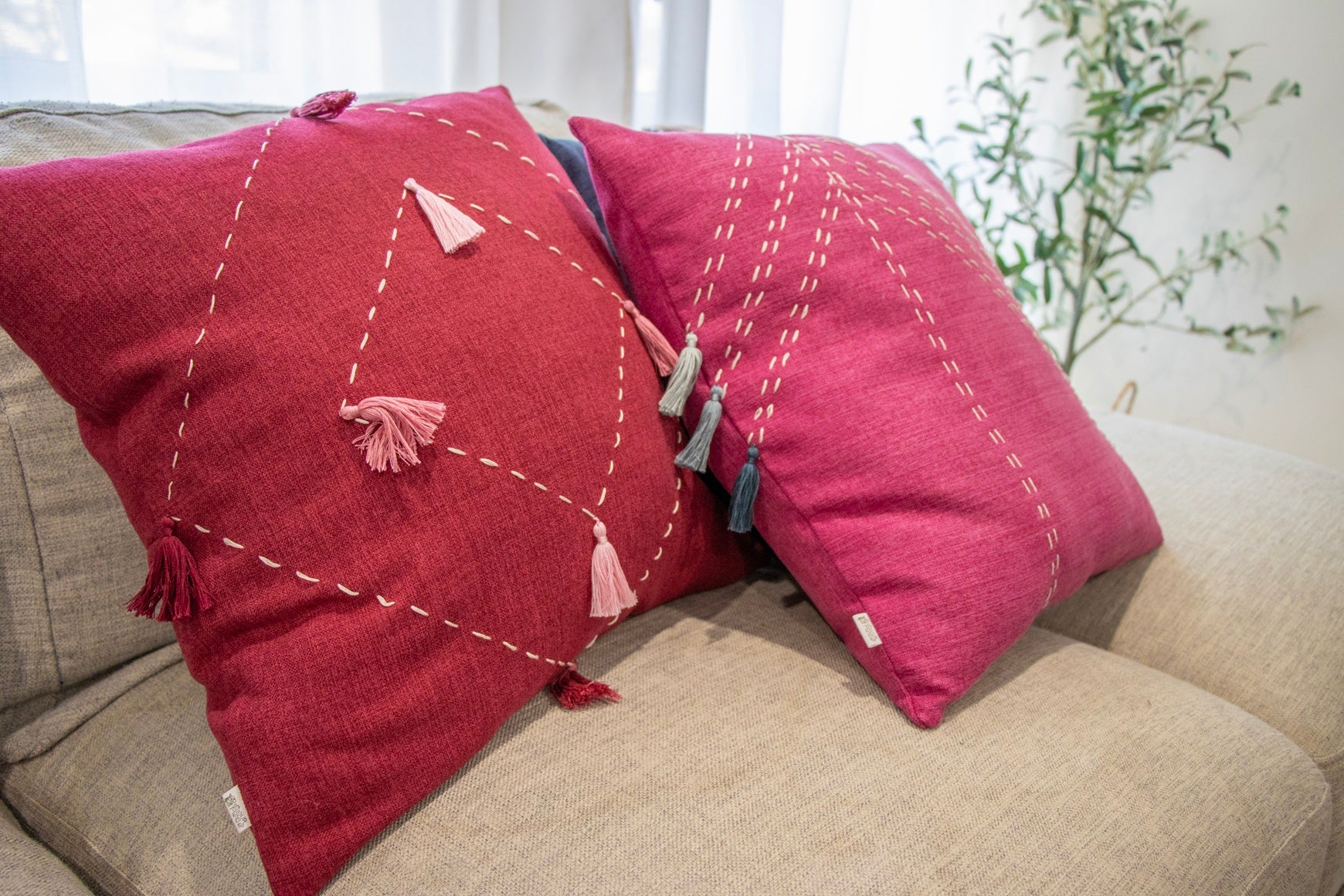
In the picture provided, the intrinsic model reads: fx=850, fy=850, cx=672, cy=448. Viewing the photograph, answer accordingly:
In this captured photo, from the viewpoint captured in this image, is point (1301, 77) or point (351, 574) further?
point (1301, 77)

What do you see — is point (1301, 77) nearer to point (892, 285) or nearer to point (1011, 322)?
point (1011, 322)

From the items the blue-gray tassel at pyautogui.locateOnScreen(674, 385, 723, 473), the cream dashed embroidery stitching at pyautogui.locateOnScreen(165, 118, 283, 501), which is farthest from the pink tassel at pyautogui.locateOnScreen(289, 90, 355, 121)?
the blue-gray tassel at pyautogui.locateOnScreen(674, 385, 723, 473)

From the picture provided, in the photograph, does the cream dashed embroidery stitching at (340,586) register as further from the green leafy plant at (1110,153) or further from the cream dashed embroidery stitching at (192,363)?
the green leafy plant at (1110,153)

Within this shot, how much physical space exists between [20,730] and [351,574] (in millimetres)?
357

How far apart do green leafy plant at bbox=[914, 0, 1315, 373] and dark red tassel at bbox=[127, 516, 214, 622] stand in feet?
4.61

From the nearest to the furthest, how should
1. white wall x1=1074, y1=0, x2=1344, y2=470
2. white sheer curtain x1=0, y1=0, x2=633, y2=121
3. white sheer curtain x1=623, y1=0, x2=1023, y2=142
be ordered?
white sheer curtain x1=0, y1=0, x2=633, y2=121, white sheer curtain x1=623, y1=0, x2=1023, y2=142, white wall x1=1074, y1=0, x2=1344, y2=470

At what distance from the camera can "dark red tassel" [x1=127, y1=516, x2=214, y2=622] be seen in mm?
521

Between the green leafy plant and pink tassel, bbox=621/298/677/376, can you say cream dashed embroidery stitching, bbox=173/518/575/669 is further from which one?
the green leafy plant

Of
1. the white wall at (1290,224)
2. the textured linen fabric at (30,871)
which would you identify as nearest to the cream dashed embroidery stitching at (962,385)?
the textured linen fabric at (30,871)

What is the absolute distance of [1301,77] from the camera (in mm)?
1705

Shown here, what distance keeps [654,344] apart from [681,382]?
4 centimetres

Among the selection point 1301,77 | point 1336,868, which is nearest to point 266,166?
point 1336,868

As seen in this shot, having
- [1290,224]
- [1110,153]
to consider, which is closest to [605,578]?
[1110,153]

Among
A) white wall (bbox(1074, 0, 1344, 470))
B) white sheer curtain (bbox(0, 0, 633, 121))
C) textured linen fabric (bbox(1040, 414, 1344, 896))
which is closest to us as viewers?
textured linen fabric (bbox(1040, 414, 1344, 896))
